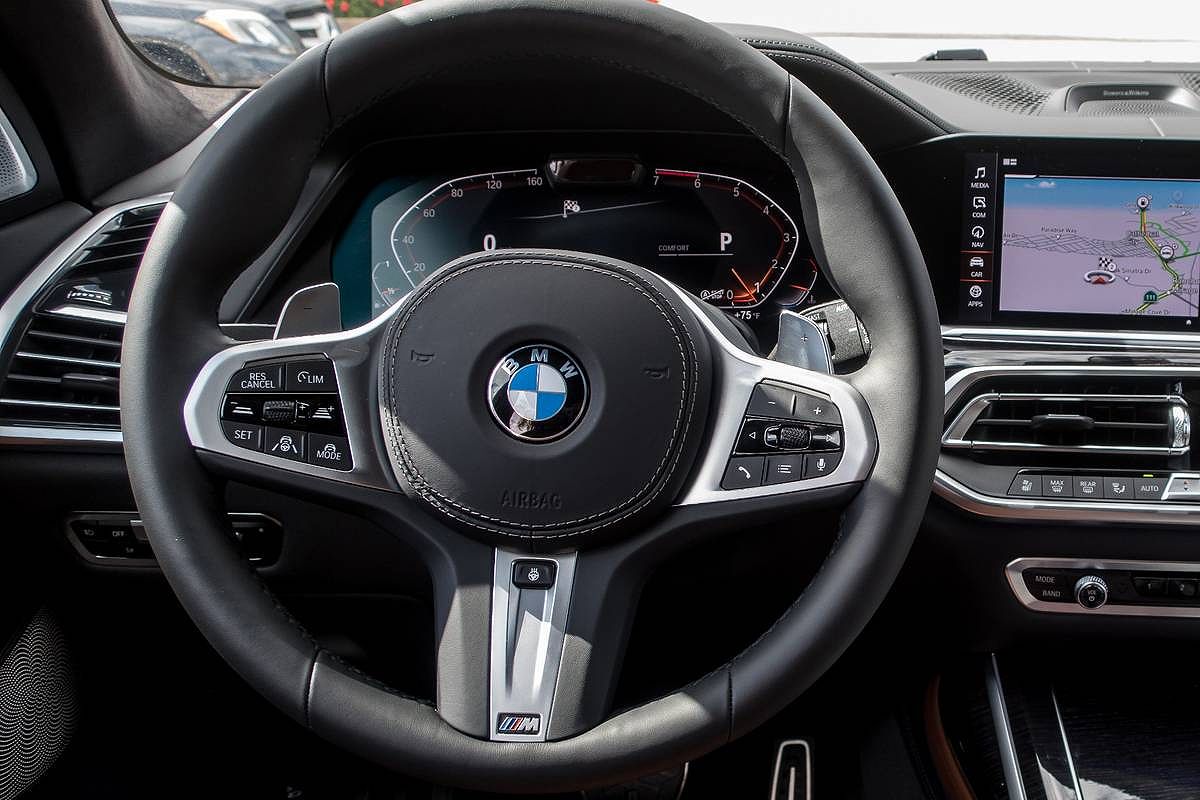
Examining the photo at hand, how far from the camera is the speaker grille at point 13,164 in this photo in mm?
1591

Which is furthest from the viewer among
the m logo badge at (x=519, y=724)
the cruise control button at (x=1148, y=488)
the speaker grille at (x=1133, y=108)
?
the speaker grille at (x=1133, y=108)

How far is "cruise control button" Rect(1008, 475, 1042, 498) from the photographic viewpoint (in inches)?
56.6

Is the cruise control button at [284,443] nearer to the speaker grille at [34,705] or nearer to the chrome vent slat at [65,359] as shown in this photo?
the chrome vent slat at [65,359]

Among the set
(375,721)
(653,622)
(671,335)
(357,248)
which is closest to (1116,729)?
(653,622)

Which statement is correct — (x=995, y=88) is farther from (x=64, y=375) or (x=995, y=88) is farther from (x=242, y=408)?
(x=64, y=375)

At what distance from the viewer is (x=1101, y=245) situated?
1.59m

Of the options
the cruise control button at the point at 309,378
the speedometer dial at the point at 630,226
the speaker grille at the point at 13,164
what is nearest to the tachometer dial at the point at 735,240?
the speedometer dial at the point at 630,226

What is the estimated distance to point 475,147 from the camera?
1.63 meters

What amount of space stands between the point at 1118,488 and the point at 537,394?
2.77ft

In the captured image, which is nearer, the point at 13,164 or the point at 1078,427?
the point at 1078,427

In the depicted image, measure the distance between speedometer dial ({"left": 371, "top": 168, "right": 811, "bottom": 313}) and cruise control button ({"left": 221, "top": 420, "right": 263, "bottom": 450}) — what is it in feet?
1.99

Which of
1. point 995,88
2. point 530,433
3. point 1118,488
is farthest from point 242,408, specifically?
point 995,88

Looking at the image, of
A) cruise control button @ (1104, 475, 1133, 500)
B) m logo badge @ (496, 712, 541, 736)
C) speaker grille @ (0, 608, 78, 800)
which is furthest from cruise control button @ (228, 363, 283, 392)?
cruise control button @ (1104, 475, 1133, 500)

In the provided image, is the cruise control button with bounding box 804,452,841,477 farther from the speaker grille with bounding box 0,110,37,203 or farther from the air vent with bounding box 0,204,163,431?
the speaker grille with bounding box 0,110,37,203
